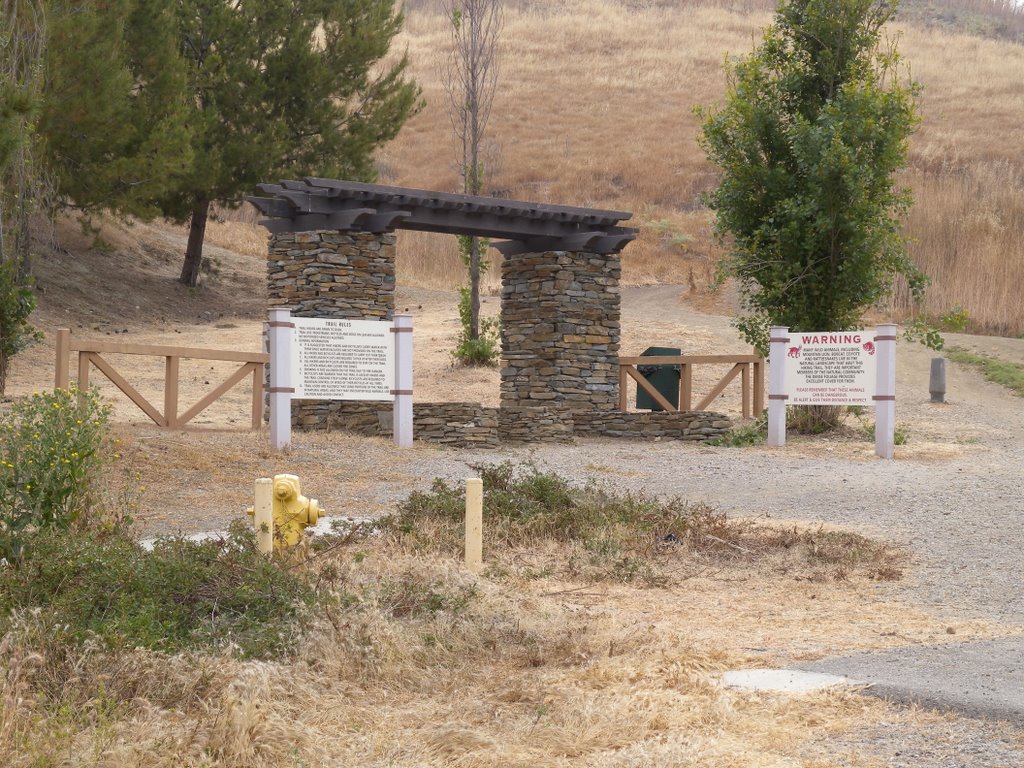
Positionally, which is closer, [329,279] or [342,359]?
[342,359]

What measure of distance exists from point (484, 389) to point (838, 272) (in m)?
7.92

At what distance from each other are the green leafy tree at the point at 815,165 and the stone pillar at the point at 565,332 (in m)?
1.88

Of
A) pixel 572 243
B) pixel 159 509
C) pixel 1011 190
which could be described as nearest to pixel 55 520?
pixel 159 509

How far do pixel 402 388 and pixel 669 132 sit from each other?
1758 inches

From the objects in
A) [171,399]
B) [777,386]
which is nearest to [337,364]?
[171,399]

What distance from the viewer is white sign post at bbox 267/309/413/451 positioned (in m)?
14.2

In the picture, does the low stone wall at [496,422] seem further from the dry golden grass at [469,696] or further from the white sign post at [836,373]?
the dry golden grass at [469,696]

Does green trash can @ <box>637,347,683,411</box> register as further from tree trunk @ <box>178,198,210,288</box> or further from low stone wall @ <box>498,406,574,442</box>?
tree trunk @ <box>178,198,210,288</box>

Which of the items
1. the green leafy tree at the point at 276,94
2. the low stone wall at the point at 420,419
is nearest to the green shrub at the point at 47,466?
the low stone wall at the point at 420,419

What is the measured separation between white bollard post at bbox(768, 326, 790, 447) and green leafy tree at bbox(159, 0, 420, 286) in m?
16.4

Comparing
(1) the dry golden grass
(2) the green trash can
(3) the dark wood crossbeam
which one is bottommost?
(1) the dry golden grass

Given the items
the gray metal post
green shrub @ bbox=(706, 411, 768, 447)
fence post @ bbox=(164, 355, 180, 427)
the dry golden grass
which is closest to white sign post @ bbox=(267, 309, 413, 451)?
fence post @ bbox=(164, 355, 180, 427)

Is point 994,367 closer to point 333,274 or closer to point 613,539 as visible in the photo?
point 333,274

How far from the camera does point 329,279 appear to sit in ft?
55.1
